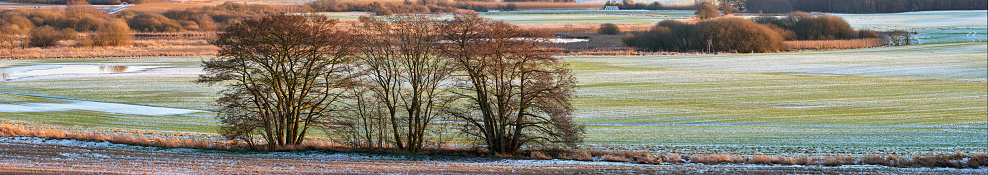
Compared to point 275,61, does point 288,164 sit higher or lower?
lower

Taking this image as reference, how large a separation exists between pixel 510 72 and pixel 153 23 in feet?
418

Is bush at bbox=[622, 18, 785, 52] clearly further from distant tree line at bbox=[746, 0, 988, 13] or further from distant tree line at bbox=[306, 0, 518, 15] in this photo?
distant tree line at bbox=[746, 0, 988, 13]

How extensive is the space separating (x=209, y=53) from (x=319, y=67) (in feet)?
242

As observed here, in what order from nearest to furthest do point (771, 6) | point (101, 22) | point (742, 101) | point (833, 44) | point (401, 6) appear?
point (401, 6) < point (742, 101) < point (833, 44) < point (101, 22) < point (771, 6)

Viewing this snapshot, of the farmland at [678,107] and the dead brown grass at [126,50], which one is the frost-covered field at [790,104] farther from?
the dead brown grass at [126,50]

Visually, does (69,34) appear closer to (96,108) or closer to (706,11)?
(96,108)

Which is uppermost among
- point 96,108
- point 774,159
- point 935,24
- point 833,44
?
point 935,24

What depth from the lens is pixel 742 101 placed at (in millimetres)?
45750

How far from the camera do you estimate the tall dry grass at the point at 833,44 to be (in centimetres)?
10350

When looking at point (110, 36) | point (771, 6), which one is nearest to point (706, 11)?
point (771, 6)

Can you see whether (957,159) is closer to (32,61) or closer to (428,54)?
(428,54)

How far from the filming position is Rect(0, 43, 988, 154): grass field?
100ft

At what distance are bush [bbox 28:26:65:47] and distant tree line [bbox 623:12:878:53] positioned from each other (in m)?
83.2

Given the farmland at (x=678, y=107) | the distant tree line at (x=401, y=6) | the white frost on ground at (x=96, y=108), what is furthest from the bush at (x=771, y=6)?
the white frost on ground at (x=96, y=108)
